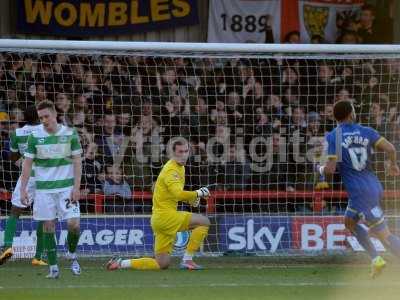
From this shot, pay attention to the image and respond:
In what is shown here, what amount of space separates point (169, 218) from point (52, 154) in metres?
1.73

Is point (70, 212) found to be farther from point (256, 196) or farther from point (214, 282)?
point (256, 196)

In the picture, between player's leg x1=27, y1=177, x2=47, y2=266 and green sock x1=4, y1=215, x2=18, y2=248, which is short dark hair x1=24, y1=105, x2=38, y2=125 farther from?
green sock x1=4, y1=215, x2=18, y2=248

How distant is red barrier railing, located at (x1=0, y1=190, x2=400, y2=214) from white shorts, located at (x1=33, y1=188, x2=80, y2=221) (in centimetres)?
267

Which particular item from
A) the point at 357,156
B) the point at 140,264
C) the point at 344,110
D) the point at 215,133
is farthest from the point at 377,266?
the point at 215,133

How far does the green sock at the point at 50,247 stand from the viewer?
39.7 feet

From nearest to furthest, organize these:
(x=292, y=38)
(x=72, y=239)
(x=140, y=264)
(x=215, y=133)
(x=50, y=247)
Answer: (x=50, y=247) → (x=72, y=239) → (x=140, y=264) → (x=215, y=133) → (x=292, y=38)

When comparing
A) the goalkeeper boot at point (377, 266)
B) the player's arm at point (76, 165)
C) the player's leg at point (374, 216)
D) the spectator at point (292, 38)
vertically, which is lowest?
the goalkeeper boot at point (377, 266)

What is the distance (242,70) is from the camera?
1612 centimetres

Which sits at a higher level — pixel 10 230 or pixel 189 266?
pixel 10 230

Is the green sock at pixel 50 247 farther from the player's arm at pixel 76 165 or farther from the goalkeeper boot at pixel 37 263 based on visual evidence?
the goalkeeper boot at pixel 37 263

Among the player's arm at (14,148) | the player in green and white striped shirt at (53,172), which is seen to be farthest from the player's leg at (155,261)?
the player's arm at (14,148)

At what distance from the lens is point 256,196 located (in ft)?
50.8

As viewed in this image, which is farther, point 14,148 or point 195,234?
point 14,148

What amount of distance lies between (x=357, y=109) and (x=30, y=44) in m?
5.20
